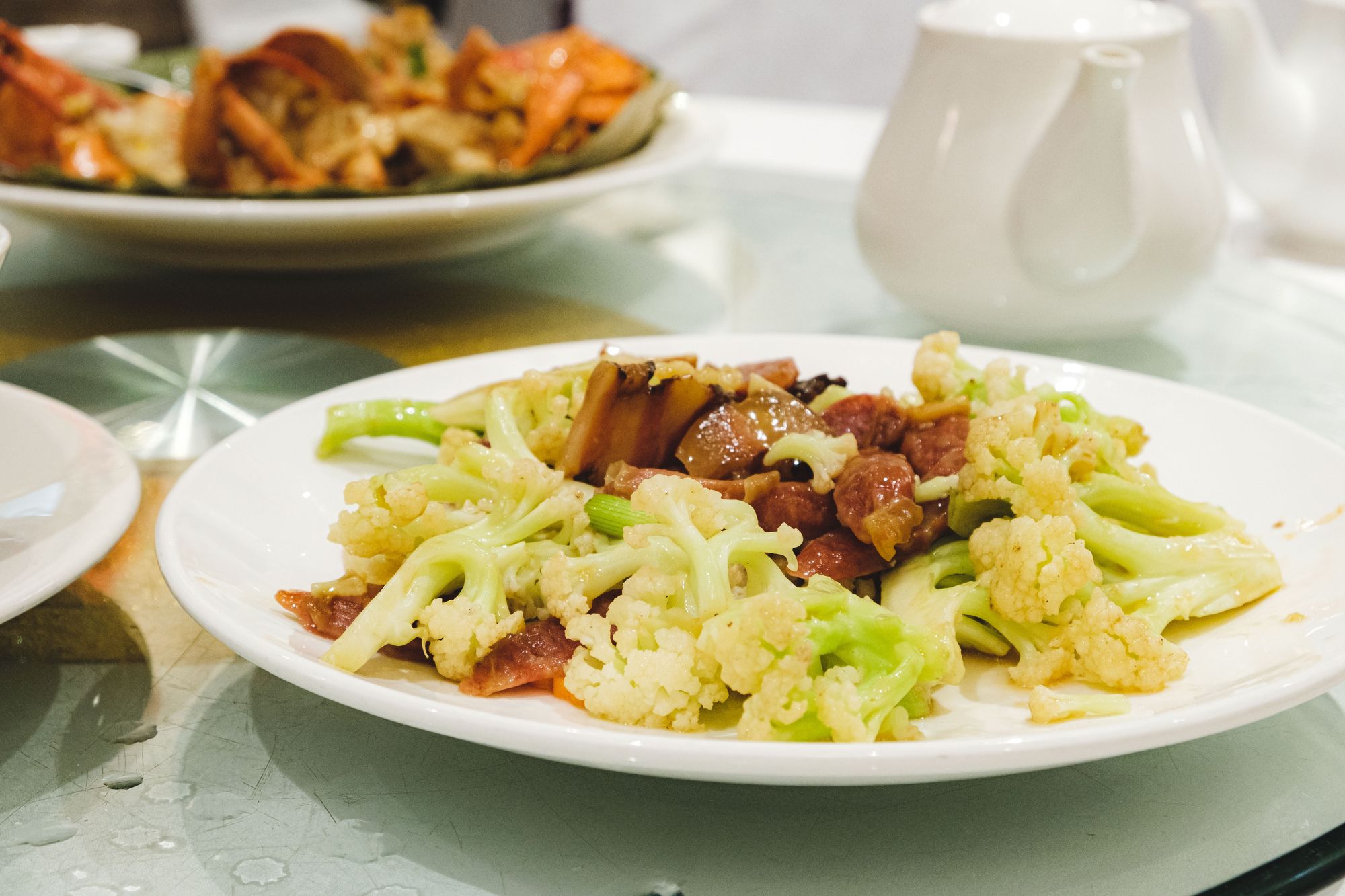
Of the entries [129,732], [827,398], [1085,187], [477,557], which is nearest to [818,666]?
[477,557]

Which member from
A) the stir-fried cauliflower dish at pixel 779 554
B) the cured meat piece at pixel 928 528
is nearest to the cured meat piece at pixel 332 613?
the stir-fried cauliflower dish at pixel 779 554

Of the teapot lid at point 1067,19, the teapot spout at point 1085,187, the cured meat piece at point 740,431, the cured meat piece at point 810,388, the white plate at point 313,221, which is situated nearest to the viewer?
the cured meat piece at point 740,431

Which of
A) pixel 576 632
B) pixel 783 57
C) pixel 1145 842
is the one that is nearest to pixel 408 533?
pixel 576 632

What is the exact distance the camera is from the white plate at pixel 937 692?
2.25ft

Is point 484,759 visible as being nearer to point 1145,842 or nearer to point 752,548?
point 752,548

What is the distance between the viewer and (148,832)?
2.56 feet

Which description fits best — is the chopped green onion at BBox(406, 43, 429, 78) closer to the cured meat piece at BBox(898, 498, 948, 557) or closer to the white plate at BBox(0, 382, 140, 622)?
the white plate at BBox(0, 382, 140, 622)

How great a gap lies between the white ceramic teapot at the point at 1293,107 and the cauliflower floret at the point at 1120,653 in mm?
1480

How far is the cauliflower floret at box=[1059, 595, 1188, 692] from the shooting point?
82 cm

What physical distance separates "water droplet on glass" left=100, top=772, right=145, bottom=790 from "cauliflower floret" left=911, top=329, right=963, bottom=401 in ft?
2.23

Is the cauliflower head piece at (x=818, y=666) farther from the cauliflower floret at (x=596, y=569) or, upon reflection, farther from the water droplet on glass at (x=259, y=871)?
the water droplet on glass at (x=259, y=871)

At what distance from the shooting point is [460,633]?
83cm

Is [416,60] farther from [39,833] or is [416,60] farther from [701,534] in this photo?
[39,833]

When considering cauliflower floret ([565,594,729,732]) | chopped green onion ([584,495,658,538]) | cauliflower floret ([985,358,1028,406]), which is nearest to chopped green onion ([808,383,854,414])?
cauliflower floret ([985,358,1028,406])
